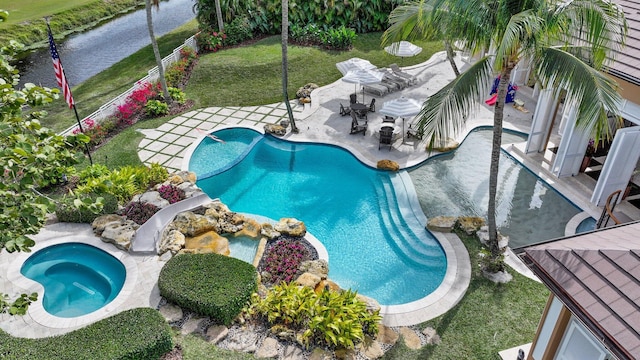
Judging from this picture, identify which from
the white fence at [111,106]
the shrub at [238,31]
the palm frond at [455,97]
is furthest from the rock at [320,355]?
the shrub at [238,31]

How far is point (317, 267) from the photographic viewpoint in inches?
541

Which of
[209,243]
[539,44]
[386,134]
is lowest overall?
[209,243]

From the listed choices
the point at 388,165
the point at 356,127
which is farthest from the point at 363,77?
the point at 388,165

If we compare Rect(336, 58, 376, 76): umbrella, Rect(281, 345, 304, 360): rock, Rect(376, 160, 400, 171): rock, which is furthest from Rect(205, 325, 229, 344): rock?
Rect(336, 58, 376, 76): umbrella

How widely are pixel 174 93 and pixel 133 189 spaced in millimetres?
9007

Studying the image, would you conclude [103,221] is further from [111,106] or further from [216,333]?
[111,106]

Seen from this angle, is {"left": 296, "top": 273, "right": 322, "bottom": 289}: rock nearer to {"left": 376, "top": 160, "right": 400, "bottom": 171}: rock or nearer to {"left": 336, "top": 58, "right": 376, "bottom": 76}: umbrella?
{"left": 376, "top": 160, "right": 400, "bottom": 171}: rock

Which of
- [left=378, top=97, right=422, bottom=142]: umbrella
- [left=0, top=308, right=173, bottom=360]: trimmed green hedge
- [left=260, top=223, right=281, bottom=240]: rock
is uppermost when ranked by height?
[left=378, top=97, right=422, bottom=142]: umbrella

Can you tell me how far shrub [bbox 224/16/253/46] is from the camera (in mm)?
30250

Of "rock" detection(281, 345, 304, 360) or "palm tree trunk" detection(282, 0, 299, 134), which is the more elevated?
"palm tree trunk" detection(282, 0, 299, 134)

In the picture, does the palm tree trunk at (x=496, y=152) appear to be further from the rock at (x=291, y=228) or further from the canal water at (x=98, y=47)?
the canal water at (x=98, y=47)

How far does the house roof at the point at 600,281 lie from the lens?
684 centimetres

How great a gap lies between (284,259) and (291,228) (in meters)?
1.44

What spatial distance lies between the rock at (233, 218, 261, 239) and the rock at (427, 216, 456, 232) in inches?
231
